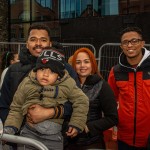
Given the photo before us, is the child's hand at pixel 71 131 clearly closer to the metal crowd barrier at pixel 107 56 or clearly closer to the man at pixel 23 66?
the man at pixel 23 66

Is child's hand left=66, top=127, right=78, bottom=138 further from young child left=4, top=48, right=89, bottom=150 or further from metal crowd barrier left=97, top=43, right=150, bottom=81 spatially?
metal crowd barrier left=97, top=43, right=150, bottom=81

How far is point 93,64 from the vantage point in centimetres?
381

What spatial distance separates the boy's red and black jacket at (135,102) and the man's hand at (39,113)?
3.97 ft

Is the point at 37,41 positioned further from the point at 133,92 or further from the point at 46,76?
the point at 133,92

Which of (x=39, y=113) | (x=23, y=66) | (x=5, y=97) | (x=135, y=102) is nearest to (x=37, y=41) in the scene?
(x=23, y=66)

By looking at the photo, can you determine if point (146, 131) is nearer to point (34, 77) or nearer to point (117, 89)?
point (117, 89)

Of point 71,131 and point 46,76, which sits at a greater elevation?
point 46,76

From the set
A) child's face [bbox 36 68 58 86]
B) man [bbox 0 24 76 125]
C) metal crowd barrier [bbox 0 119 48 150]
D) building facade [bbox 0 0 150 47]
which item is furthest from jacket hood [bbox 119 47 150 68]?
building facade [bbox 0 0 150 47]

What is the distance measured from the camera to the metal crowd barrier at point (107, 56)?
25.5 feet

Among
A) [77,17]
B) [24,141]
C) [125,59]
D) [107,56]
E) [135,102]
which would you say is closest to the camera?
[24,141]

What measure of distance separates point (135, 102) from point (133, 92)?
0.11 metres

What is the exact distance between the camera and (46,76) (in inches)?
124

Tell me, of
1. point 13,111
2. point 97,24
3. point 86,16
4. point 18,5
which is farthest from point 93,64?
point 18,5

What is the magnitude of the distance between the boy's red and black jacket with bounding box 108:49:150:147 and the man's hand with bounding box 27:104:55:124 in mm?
1210
